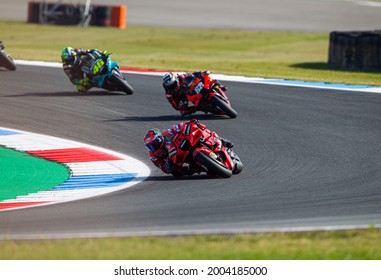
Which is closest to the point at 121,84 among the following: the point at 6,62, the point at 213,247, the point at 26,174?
the point at 6,62

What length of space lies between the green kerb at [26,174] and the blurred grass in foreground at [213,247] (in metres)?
3.54

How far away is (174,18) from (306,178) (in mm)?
33700

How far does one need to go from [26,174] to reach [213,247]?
554cm

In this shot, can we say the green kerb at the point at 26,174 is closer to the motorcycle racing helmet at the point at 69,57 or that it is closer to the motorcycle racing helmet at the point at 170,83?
the motorcycle racing helmet at the point at 170,83

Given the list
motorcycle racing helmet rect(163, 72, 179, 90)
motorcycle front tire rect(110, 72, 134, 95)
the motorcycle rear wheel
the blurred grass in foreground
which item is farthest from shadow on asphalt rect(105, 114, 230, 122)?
the blurred grass in foreground

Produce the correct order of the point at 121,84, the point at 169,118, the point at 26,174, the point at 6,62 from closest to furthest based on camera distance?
the point at 26,174 → the point at 169,118 → the point at 121,84 → the point at 6,62

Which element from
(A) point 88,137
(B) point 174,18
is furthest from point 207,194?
(B) point 174,18

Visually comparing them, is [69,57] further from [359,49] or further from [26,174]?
[359,49]

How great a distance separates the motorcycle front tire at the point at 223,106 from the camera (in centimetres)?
1812

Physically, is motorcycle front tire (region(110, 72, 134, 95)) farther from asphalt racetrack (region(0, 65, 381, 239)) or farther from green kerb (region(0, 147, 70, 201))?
green kerb (region(0, 147, 70, 201))

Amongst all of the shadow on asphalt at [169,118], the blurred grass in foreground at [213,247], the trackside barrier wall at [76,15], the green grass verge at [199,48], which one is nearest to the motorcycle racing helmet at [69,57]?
the shadow on asphalt at [169,118]

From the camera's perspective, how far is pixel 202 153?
12.9 m
